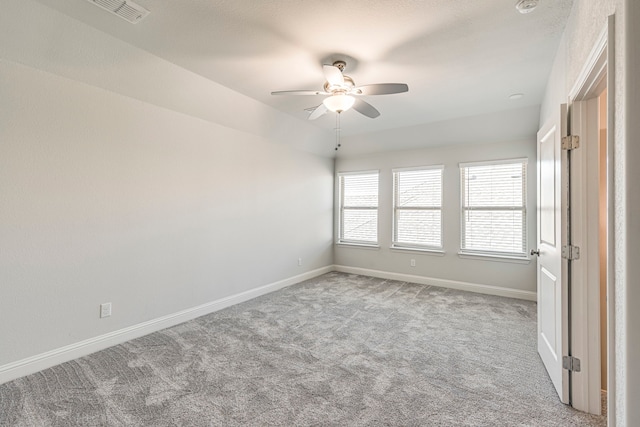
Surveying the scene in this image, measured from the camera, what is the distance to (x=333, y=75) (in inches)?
97.5

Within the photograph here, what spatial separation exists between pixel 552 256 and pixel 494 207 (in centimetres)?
277

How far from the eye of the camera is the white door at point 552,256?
6.60 feet

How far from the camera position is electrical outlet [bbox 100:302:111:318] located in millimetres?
2791

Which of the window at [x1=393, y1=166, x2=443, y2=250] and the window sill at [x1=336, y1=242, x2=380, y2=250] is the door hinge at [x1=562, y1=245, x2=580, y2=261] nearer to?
the window at [x1=393, y1=166, x2=443, y2=250]

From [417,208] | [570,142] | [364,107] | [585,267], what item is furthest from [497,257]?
[364,107]

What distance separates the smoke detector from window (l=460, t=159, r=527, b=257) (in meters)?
3.03

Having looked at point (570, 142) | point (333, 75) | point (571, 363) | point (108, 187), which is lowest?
point (571, 363)

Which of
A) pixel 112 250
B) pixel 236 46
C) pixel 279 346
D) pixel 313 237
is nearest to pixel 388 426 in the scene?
pixel 279 346

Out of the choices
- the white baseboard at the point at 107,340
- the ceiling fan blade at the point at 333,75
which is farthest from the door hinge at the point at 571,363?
the white baseboard at the point at 107,340

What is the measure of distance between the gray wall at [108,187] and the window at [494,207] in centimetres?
335

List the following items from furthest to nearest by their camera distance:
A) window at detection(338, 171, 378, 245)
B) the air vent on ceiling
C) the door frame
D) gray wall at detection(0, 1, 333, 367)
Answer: window at detection(338, 171, 378, 245)
gray wall at detection(0, 1, 333, 367)
the air vent on ceiling
the door frame

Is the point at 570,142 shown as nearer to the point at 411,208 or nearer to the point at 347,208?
the point at 411,208

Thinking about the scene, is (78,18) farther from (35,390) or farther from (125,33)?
(35,390)

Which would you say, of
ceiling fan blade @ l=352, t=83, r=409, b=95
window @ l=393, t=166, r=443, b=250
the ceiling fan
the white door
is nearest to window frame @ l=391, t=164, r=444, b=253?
window @ l=393, t=166, r=443, b=250
